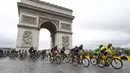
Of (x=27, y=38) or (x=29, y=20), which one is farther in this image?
(x=29, y=20)

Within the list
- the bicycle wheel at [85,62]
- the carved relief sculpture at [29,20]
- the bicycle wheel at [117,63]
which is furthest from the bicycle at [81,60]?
the carved relief sculpture at [29,20]

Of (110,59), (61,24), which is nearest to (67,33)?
(61,24)

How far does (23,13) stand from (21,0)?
2.52 m

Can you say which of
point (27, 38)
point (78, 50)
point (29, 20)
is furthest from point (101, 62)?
point (29, 20)

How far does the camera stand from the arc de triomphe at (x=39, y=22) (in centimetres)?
1945

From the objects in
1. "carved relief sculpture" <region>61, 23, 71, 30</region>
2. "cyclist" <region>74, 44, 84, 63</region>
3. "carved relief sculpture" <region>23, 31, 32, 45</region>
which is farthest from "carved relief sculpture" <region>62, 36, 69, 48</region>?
"cyclist" <region>74, 44, 84, 63</region>

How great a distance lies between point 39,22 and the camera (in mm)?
21719

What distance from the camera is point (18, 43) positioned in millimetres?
18656

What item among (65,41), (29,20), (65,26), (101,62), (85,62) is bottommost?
(85,62)

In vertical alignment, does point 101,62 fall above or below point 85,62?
above

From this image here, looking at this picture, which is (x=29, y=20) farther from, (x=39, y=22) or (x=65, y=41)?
(x=65, y=41)

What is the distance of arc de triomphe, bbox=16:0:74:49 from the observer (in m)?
19.5

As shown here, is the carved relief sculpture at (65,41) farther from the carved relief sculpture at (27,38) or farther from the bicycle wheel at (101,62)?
the bicycle wheel at (101,62)

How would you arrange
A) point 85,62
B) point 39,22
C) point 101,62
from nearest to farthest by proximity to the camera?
point 101,62 < point 85,62 < point 39,22
